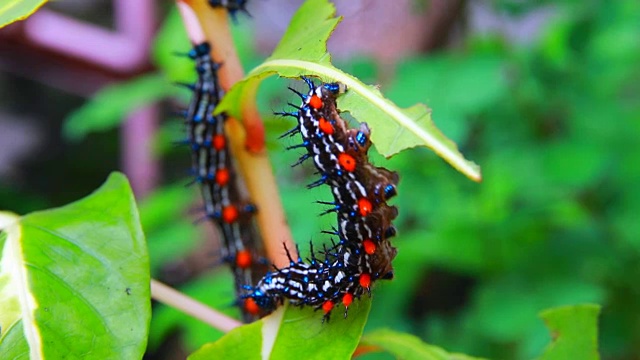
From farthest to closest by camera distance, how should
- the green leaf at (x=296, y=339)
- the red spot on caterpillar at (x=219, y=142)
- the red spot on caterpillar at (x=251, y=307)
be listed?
the red spot on caterpillar at (x=219, y=142) < the red spot on caterpillar at (x=251, y=307) < the green leaf at (x=296, y=339)

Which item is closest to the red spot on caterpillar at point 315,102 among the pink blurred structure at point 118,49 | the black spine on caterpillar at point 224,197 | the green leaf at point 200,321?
the black spine on caterpillar at point 224,197

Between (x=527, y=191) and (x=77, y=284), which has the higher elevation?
(x=527, y=191)

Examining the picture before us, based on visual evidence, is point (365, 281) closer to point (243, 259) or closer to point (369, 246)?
point (369, 246)

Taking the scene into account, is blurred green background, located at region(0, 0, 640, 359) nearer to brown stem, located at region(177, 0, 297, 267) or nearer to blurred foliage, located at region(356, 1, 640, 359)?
blurred foliage, located at region(356, 1, 640, 359)

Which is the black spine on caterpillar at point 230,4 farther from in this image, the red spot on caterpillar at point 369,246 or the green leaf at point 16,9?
the red spot on caterpillar at point 369,246

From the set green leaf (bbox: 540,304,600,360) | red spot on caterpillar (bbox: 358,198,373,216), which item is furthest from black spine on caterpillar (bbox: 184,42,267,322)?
green leaf (bbox: 540,304,600,360)

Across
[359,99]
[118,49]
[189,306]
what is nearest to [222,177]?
[189,306]

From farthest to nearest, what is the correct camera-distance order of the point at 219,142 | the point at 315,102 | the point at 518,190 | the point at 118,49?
the point at 118,49 → the point at 518,190 → the point at 219,142 → the point at 315,102
